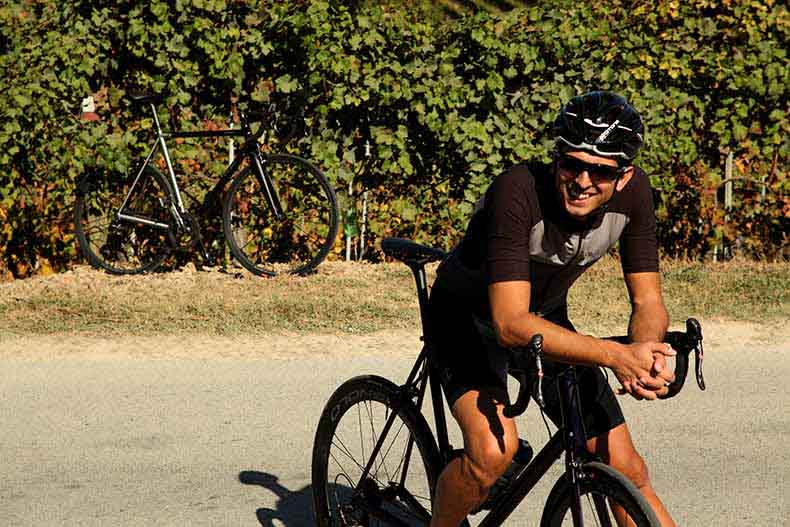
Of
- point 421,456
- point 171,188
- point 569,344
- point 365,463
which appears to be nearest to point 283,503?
point 365,463

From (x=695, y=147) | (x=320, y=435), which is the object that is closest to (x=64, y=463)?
(x=320, y=435)

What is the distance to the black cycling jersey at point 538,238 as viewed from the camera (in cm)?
336

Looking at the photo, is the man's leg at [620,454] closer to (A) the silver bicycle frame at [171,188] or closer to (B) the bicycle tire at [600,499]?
(B) the bicycle tire at [600,499]

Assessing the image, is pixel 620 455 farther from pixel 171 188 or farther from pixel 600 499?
pixel 171 188

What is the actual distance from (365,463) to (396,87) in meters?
5.44

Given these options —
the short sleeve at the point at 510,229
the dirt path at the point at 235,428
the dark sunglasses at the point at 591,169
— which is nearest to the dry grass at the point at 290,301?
the dirt path at the point at 235,428

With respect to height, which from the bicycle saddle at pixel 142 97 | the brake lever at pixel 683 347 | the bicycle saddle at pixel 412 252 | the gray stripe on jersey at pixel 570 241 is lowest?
the brake lever at pixel 683 347

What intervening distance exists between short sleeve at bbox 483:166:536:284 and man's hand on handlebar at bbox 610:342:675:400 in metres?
0.40

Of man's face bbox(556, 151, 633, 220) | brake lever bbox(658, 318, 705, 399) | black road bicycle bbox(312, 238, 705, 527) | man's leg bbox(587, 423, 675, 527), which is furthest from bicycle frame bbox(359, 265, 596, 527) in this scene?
man's face bbox(556, 151, 633, 220)

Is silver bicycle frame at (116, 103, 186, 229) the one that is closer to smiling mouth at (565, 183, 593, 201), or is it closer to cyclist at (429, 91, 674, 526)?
cyclist at (429, 91, 674, 526)

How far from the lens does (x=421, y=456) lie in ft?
12.8

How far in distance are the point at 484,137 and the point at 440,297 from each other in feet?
19.4

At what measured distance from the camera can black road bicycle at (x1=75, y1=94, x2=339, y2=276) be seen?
9391 millimetres

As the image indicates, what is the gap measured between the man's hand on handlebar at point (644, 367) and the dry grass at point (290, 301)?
486 centimetres
